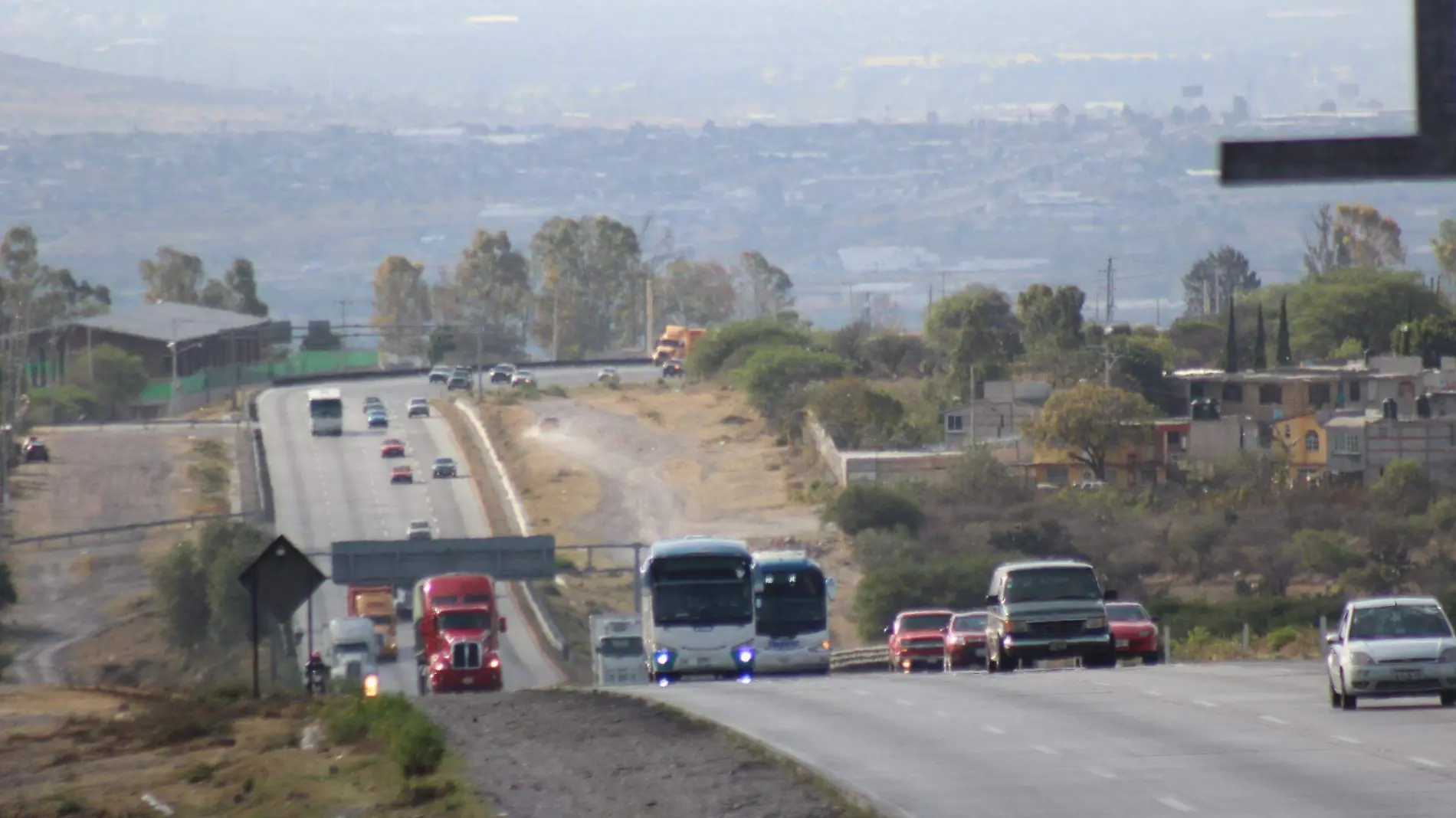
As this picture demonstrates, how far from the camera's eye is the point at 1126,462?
92.2 metres

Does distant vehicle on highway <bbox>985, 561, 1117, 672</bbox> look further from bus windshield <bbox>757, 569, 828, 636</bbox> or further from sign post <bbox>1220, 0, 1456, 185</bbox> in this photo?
sign post <bbox>1220, 0, 1456, 185</bbox>

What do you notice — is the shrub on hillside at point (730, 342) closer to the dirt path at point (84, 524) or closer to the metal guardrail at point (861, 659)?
the dirt path at point (84, 524)

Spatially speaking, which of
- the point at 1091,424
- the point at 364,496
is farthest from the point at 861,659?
the point at 364,496

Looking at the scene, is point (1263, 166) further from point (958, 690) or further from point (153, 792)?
point (958, 690)

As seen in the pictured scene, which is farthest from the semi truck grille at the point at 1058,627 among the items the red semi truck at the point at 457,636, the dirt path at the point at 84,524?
the dirt path at the point at 84,524

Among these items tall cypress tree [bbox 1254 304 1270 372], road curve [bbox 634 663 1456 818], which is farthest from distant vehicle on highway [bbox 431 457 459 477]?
road curve [bbox 634 663 1456 818]

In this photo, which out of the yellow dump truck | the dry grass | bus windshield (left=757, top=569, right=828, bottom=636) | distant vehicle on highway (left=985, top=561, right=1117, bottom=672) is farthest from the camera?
the yellow dump truck

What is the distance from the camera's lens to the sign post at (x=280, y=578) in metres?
25.1

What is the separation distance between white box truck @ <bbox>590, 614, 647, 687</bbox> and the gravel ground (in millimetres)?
22041

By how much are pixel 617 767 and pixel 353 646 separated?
123 feet

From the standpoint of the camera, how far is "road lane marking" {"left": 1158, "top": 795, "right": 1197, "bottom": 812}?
52.6ft

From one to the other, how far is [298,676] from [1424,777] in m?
38.2

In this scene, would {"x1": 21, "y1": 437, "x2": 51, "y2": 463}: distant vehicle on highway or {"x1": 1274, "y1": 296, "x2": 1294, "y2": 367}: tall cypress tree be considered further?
{"x1": 1274, "y1": 296, "x2": 1294, "y2": 367}: tall cypress tree

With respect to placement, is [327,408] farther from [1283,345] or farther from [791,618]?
[791,618]
